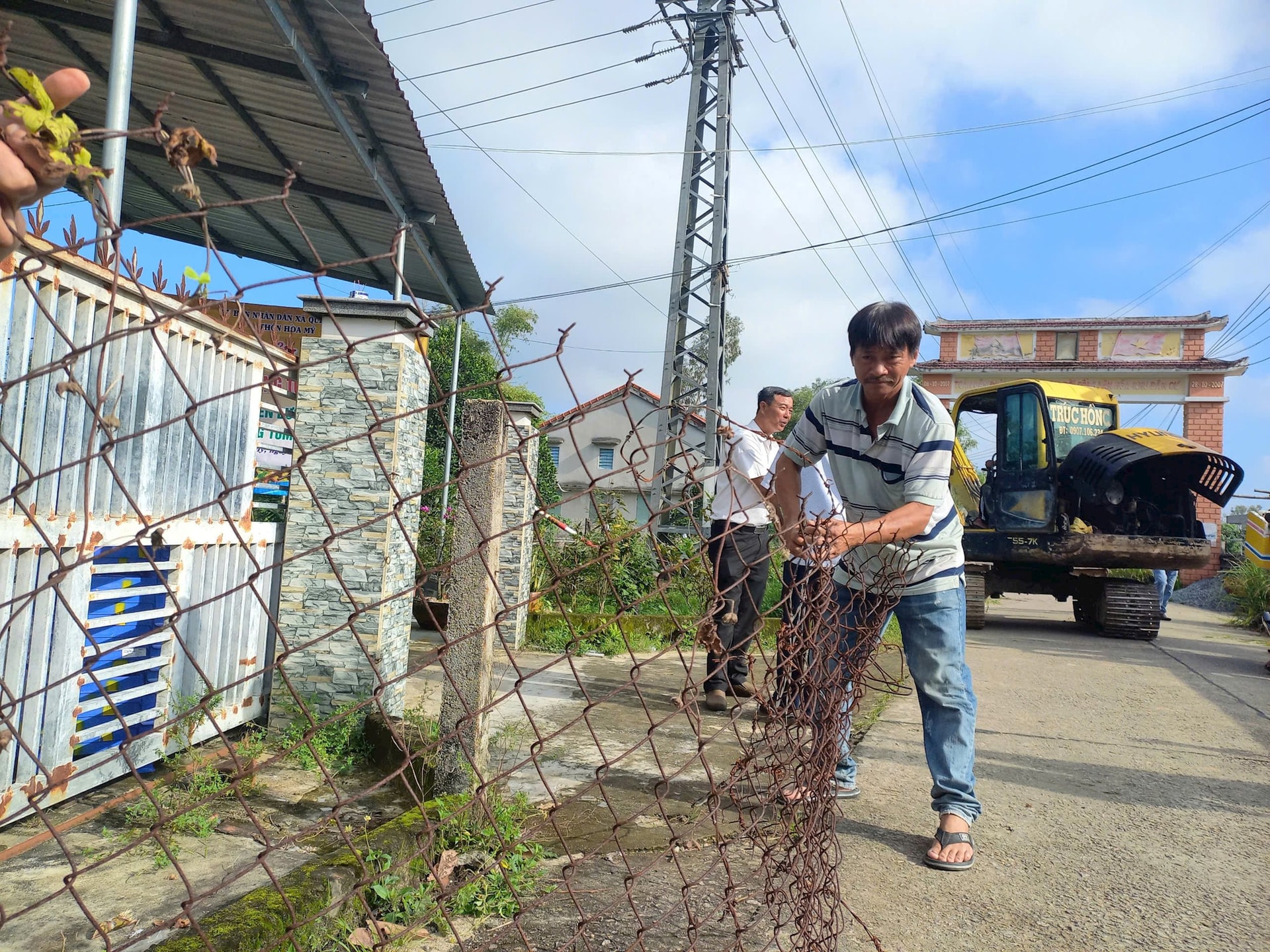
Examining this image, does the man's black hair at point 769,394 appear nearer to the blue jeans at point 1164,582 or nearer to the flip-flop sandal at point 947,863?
the flip-flop sandal at point 947,863

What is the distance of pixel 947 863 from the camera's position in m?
2.74

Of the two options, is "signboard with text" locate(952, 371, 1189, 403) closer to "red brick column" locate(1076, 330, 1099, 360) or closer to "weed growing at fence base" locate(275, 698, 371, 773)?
"red brick column" locate(1076, 330, 1099, 360)

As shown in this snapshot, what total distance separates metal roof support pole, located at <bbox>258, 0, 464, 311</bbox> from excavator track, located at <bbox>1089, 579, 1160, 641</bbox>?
25.0ft

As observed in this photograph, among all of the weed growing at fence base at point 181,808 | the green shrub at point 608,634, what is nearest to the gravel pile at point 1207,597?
the green shrub at point 608,634

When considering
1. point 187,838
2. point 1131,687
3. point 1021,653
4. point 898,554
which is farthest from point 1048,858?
point 1021,653

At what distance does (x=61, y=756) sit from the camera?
9.88ft

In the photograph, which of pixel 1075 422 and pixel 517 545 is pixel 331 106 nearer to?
pixel 517 545

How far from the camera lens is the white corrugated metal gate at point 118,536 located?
2732 mm

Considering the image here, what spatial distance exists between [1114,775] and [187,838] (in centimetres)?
382

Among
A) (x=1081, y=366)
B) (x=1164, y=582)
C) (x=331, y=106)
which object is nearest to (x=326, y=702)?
(x=331, y=106)

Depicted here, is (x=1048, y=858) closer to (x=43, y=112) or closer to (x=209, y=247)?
(x=209, y=247)

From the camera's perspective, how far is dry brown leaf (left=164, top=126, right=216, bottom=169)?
0.98 meters

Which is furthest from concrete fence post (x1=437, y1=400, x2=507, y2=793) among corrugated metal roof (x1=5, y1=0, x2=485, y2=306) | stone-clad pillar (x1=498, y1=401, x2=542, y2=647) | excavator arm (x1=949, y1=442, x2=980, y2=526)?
excavator arm (x1=949, y1=442, x2=980, y2=526)

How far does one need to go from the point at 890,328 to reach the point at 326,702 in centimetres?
311
